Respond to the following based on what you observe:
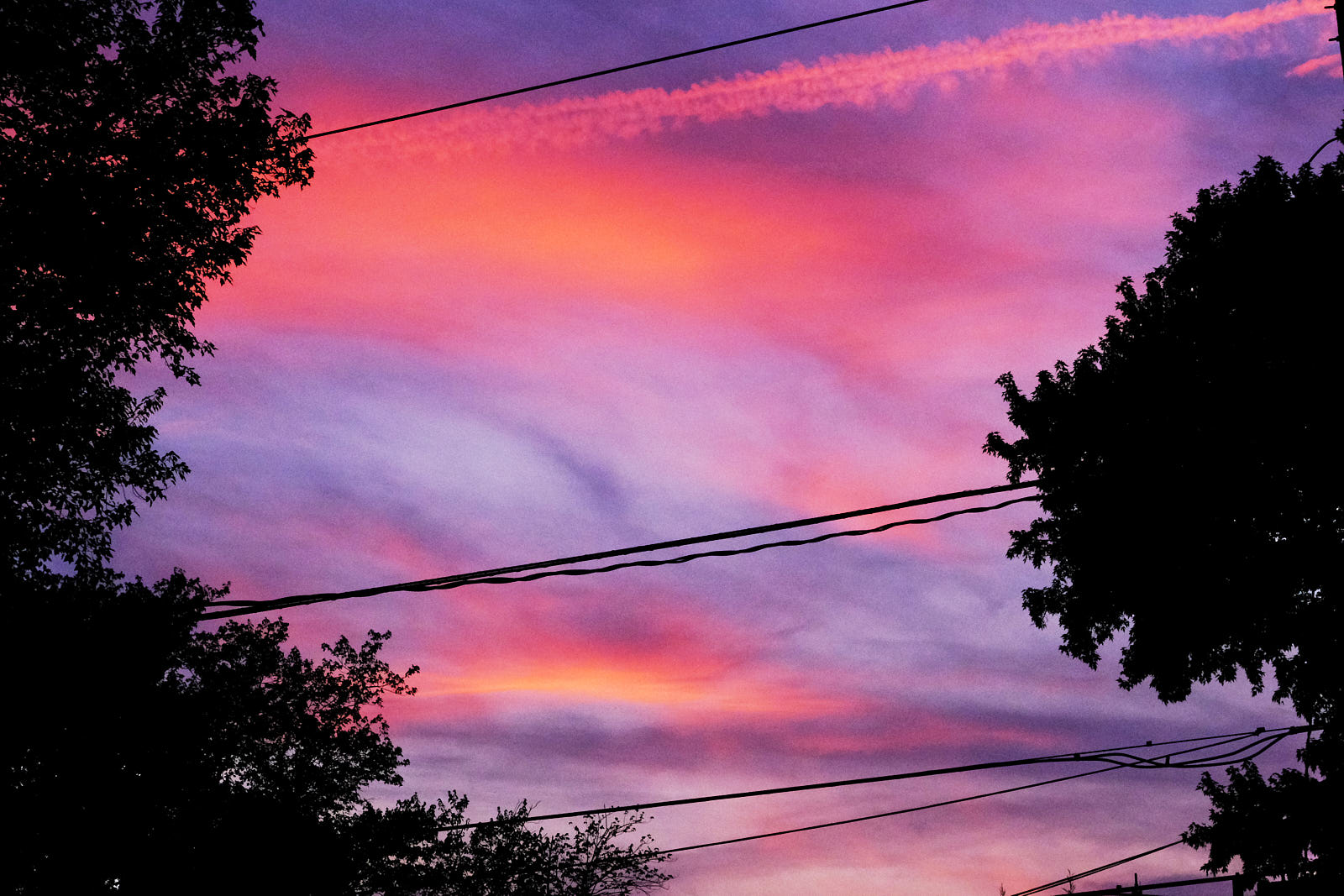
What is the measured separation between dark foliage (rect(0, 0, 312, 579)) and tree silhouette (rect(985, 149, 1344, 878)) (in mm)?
16931

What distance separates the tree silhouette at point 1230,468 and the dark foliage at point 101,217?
16.9 metres

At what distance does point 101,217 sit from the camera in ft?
45.6

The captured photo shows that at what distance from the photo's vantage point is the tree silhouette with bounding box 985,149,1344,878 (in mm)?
21719

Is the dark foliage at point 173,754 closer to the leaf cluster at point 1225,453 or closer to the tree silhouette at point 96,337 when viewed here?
the tree silhouette at point 96,337

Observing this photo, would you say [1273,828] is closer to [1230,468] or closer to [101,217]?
[1230,468]

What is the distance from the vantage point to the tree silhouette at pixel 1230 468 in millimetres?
21719

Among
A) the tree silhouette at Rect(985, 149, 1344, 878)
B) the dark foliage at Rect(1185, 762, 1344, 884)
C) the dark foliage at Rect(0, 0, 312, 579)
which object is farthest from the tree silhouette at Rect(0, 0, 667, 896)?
the dark foliage at Rect(1185, 762, 1344, 884)

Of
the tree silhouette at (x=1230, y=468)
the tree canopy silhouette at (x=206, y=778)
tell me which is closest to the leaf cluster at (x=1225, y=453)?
the tree silhouette at (x=1230, y=468)

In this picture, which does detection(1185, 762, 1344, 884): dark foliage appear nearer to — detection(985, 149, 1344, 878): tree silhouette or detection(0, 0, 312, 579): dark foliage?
detection(985, 149, 1344, 878): tree silhouette

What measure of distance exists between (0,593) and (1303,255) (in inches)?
937

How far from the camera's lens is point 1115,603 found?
24.0 metres

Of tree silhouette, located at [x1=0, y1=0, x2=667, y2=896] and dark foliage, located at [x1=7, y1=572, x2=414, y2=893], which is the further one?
dark foliage, located at [x1=7, y1=572, x2=414, y2=893]

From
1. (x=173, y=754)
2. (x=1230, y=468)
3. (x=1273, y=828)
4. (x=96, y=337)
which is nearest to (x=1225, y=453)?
(x=1230, y=468)

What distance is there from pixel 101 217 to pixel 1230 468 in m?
→ 20.8
